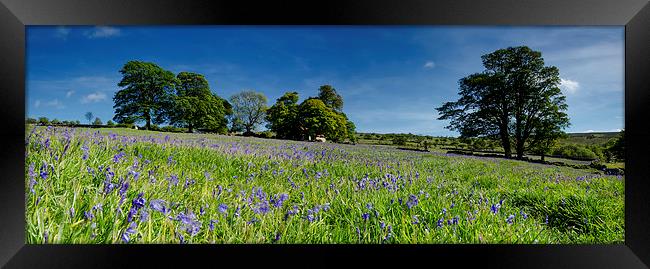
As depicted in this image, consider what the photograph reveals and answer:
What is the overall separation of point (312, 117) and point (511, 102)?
2.49m

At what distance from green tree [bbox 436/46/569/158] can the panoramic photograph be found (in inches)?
0.7

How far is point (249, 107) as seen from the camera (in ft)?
12.6

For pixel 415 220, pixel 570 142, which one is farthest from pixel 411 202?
pixel 570 142

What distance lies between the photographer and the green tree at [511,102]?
137 inches

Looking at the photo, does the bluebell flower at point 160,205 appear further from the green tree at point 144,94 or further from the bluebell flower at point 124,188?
the green tree at point 144,94

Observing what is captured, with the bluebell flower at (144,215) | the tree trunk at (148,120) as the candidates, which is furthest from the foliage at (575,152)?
the tree trunk at (148,120)

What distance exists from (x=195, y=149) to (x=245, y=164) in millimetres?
789

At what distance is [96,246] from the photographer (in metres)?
2.27

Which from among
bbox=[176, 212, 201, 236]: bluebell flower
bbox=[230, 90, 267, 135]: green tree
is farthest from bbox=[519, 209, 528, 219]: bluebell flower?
bbox=[230, 90, 267, 135]: green tree

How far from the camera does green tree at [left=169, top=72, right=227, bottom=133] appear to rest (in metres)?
3.49

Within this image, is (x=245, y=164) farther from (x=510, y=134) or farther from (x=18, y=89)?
(x=510, y=134)

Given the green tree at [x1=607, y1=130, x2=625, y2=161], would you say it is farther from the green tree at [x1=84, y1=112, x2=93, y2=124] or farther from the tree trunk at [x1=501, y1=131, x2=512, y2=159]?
the green tree at [x1=84, y1=112, x2=93, y2=124]

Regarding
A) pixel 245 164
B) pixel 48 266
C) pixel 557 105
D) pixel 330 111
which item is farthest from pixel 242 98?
pixel 557 105

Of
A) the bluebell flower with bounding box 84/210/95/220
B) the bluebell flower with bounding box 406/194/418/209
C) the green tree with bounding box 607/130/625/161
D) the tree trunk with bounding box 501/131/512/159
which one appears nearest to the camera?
the bluebell flower with bounding box 84/210/95/220
